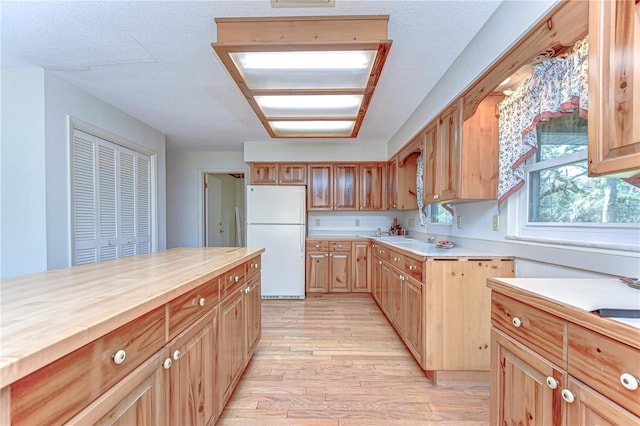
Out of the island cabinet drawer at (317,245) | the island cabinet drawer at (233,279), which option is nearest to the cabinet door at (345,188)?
the island cabinet drawer at (317,245)

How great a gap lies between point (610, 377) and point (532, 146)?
4.53ft

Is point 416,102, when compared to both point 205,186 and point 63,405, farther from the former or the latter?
point 205,186

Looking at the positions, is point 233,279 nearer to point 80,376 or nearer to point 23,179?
point 80,376

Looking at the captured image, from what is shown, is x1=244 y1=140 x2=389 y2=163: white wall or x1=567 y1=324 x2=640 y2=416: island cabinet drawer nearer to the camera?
x1=567 y1=324 x2=640 y2=416: island cabinet drawer

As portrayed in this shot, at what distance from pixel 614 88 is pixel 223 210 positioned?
6.34 metres

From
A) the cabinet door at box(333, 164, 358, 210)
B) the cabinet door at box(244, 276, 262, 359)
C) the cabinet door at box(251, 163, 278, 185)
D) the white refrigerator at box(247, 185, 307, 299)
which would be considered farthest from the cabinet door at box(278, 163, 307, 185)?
the cabinet door at box(244, 276, 262, 359)

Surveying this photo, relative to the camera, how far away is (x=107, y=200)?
10.0 ft

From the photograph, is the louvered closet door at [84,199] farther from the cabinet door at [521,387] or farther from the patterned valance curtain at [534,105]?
the patterned valance curtain at [534,105]

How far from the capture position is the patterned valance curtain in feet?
4.09

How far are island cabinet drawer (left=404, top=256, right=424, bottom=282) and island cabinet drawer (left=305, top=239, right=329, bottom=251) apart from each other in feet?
6.20

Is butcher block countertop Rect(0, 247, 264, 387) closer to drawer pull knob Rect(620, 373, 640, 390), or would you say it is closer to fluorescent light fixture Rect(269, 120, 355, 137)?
drawer pull knob Rect(620, 373, 640, 390)

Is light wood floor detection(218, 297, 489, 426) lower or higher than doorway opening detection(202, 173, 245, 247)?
lower

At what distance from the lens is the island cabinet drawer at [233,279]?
1.57 metres

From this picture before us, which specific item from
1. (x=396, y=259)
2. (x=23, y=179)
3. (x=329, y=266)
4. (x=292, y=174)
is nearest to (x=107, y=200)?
(x=23, y=179)
